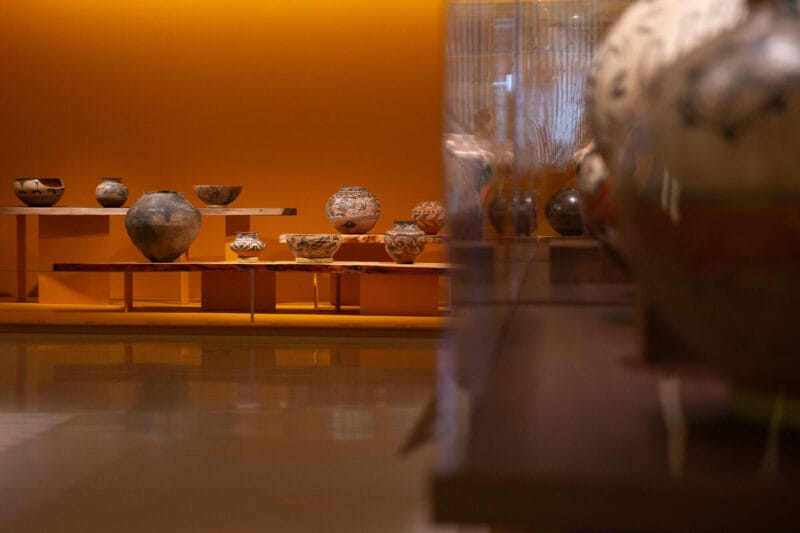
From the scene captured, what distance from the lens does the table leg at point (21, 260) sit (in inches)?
230

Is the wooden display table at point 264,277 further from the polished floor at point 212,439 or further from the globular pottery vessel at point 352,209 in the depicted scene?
the polished floor at point 212,439

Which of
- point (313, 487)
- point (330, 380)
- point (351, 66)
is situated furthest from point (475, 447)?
point (351, 66)

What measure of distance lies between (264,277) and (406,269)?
29.5 inches

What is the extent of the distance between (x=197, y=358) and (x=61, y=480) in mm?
1735

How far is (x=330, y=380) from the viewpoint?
11.9 feet

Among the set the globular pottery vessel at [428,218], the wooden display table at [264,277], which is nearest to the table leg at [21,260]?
the wooden display table at [264,277]

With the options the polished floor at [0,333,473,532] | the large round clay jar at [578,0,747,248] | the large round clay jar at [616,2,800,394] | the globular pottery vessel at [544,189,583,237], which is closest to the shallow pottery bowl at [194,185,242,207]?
the polished floor at [0,333,473,532]

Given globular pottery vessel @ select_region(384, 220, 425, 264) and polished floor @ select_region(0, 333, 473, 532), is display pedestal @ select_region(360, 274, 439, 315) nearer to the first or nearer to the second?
globular pottery vessel @ select_region(384, 220, 425, 264)

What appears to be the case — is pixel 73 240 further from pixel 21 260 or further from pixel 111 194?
pixel 21 260

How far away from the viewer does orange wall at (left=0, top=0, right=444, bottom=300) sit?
6.18 meters

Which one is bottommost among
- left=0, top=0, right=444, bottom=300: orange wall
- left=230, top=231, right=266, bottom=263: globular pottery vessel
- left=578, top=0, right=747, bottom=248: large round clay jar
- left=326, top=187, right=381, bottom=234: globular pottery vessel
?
left=230, top=231, right=266, bottom=263: globular pottery vessel

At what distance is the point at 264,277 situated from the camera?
17.2ft

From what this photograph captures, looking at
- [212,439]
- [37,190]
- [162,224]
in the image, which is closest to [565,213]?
[212,439]

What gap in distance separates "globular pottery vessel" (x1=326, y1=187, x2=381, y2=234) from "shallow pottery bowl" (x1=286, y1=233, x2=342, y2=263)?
321 mm
